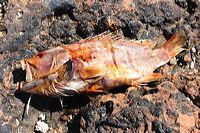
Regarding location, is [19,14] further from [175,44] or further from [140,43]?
[175,44]

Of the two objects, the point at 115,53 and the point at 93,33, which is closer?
the point at 115,53

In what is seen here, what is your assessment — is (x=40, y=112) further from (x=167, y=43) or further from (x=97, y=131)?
(x=167, y=43)

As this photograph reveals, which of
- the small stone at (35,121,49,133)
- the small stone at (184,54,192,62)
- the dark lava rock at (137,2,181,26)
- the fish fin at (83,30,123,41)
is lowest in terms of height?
the small stone at (35,121,49,133)

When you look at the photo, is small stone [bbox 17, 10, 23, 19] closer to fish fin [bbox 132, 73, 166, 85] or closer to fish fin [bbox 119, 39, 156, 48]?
fish fin [bbox 119, 39, 156, 48]

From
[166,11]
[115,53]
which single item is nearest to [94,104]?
[115,53]

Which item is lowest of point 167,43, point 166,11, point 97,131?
point 97,131

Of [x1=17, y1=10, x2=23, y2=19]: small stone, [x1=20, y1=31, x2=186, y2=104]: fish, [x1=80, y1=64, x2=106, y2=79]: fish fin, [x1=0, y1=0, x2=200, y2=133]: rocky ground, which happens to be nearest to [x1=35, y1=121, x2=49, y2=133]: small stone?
[x1=0, y1=0, x2=200, y2=133]: rocky ground

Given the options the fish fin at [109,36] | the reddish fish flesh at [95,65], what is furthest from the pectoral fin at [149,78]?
the fish fin at [109,36]
